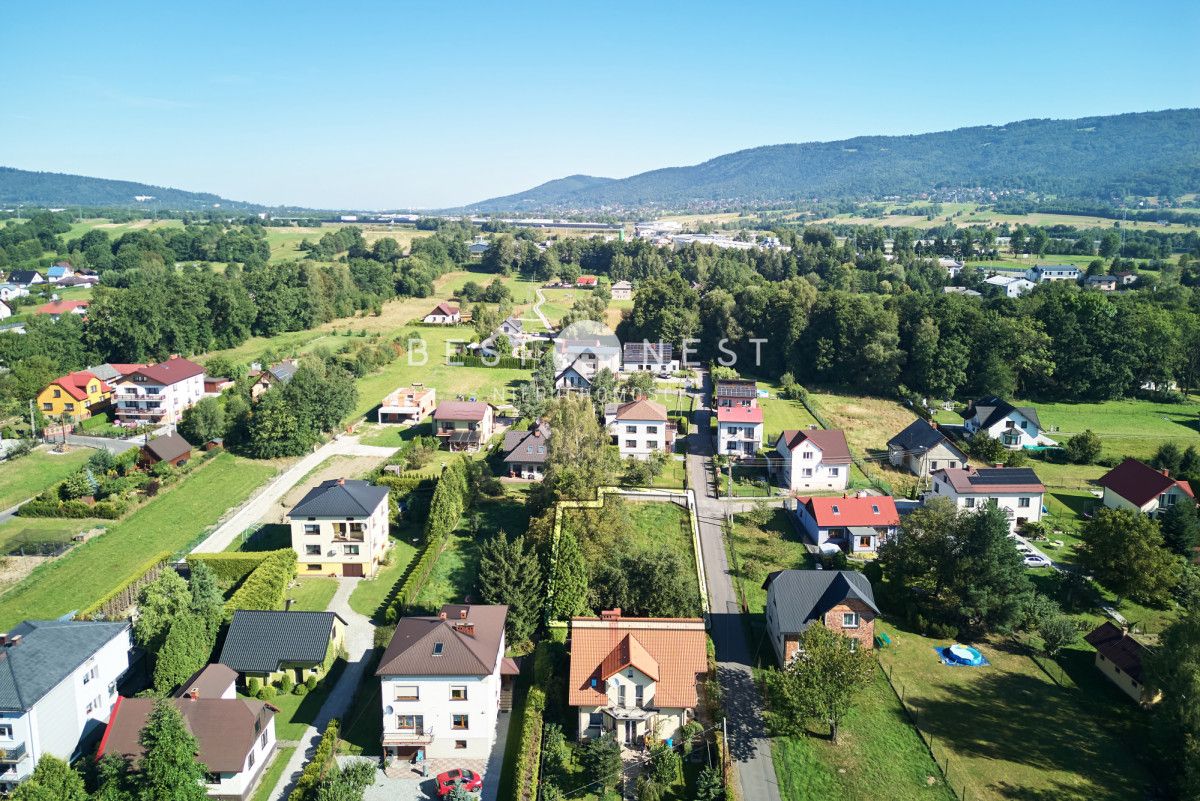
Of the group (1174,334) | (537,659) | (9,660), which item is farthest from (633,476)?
(1174,334)

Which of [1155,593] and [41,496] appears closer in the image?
[1155,593]

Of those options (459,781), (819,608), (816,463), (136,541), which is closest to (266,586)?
(136,541)

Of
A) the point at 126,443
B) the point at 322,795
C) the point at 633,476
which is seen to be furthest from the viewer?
the point at 126,443

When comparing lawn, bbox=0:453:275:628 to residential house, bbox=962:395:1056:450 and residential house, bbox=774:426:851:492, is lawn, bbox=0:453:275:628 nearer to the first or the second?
residential house, bbox=774:426:851:492

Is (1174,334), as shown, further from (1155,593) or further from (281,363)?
(281,363)

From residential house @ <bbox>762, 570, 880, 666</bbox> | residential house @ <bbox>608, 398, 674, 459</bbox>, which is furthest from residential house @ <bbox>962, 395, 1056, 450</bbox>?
residential house @ <bbox>762, 570, 880, 666</bbox>

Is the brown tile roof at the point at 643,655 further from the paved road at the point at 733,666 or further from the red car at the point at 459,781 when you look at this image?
the red car at the point at 459,781

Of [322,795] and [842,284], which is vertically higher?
[842,284]

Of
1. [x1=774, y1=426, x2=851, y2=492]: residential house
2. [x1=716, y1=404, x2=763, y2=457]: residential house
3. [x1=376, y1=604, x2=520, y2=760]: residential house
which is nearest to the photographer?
[x1=376, y1=604, x2=520, y2=760]: residential house

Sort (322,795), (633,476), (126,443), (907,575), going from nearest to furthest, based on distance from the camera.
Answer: (322,795) < (907,575) < (633,476) < (126,443)
